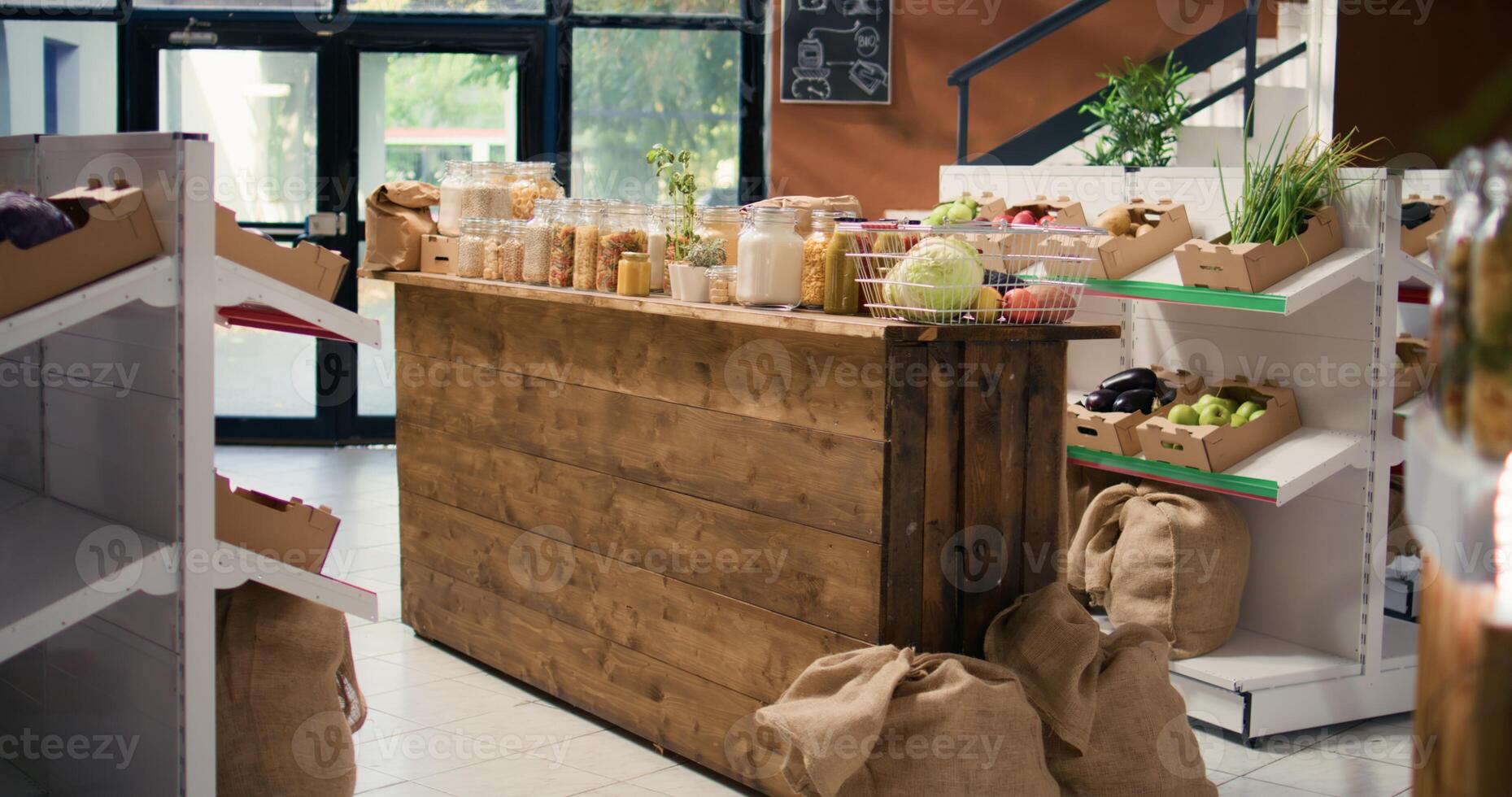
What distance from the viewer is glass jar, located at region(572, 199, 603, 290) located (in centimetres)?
336

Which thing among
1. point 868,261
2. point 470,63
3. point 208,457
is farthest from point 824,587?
point 470,63

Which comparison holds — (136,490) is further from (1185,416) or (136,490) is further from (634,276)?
(1185,416)

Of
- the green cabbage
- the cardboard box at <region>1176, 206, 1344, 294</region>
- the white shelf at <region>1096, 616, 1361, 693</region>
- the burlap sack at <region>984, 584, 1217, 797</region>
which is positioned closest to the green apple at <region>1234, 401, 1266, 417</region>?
the cardboard box at <region>1176, 206, 1344, 294</region>

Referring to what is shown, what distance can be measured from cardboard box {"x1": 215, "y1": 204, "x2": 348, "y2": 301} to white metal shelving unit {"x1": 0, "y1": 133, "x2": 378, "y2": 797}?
0.22 feet

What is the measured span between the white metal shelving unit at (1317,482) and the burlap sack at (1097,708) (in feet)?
2.84

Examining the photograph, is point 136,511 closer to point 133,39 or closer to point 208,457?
point 208,457

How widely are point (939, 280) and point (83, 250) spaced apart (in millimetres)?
1450

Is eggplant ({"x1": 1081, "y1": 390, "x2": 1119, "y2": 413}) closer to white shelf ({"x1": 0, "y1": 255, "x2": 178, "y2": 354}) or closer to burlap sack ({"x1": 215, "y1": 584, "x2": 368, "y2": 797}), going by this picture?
burlap sack ({"x1": 215, "y1": 584, "x2": 368, "y2": 797})

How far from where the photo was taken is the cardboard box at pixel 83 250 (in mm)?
1917

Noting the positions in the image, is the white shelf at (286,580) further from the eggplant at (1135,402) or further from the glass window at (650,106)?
the glass window at (650,106)

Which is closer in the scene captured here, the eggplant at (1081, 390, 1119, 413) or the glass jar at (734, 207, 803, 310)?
the glass jar at (734, 207, 803, 310)

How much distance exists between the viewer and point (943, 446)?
2.64m

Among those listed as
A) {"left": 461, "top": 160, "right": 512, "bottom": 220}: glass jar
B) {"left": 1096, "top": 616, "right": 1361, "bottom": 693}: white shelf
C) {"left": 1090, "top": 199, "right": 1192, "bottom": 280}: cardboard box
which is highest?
{"left": 461, "top": 160, "right": 512, "bottom": 220}: glass jar

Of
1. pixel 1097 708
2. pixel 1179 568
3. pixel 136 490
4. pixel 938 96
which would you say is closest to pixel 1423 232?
pixel 1179 568
